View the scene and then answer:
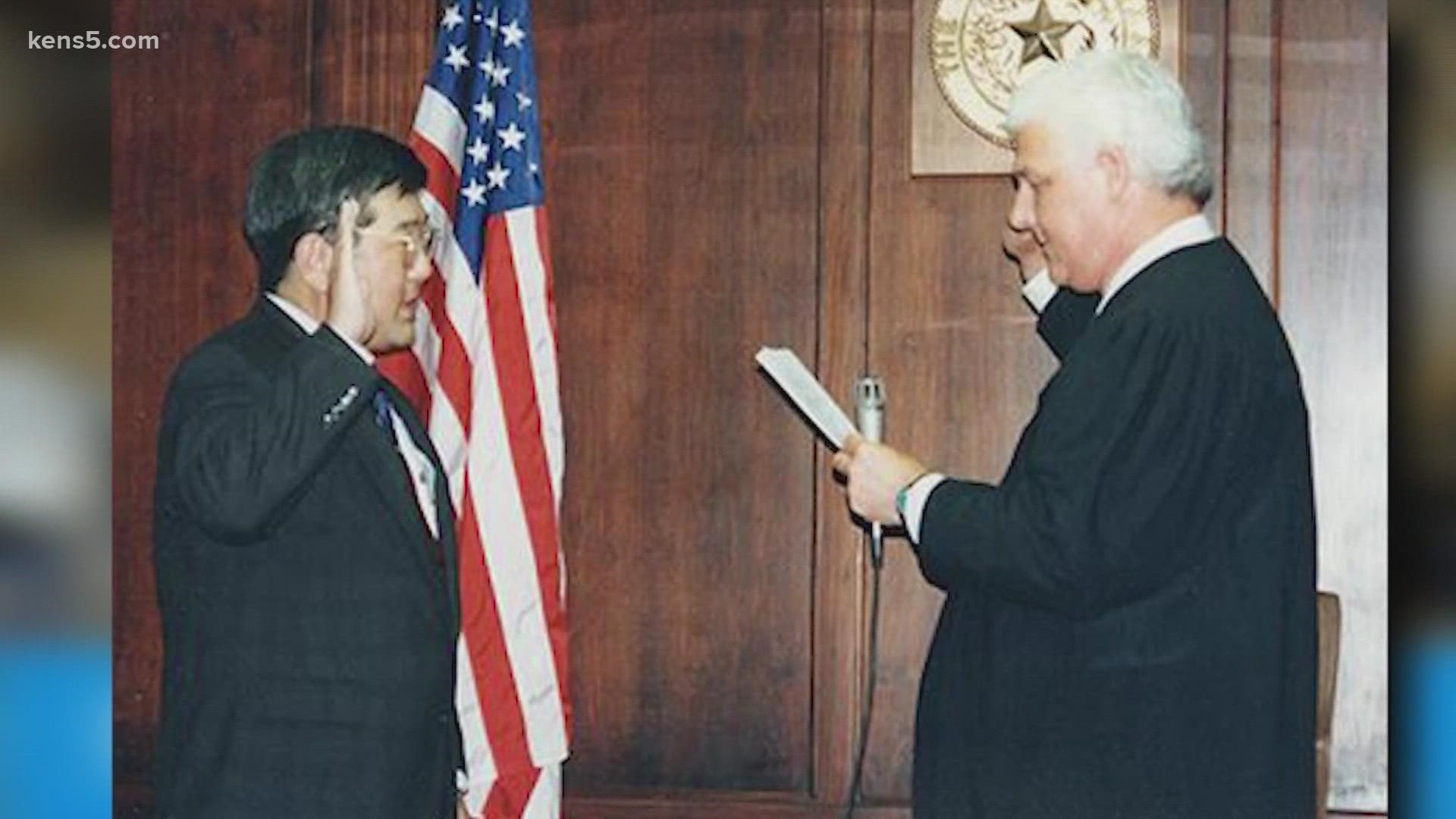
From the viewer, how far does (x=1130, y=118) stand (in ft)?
8.53

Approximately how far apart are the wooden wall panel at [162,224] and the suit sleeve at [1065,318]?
1.77m

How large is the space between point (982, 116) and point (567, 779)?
1.54 m

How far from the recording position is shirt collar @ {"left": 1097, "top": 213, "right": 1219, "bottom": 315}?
262 centimetres

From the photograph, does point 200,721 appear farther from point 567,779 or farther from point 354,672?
point 567,779

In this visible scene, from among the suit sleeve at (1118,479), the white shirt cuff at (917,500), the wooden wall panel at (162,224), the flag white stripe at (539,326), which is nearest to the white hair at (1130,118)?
the suit sleeve at (1118,479)

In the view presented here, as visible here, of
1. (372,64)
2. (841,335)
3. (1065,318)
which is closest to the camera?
(1065,318)

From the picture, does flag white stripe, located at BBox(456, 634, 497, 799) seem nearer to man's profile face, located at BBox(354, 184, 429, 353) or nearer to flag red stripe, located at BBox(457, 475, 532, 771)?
flag red stripe, located at BBox(457, 475, 532, 771)

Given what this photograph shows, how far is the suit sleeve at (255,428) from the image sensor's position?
241 cm

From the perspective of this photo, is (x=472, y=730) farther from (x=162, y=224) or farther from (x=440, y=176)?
(x=162, y=224)

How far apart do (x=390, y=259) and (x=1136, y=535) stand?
1.01m

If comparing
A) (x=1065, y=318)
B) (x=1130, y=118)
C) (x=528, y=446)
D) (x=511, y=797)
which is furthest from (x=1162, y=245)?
(x=511, y=797)

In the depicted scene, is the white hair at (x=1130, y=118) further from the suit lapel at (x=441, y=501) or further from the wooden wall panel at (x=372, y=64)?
the wooden wall panel at (x=372, y=64)

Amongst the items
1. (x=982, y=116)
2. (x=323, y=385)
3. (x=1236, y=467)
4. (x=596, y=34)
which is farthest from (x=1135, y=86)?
(x=596, y=34)

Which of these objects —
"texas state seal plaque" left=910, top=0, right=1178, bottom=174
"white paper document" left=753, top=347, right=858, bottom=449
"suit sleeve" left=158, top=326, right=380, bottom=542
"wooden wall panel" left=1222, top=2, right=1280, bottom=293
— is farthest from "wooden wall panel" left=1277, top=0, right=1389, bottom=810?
"suit sleeve" left=158, top=326, right=380, bottom=542
